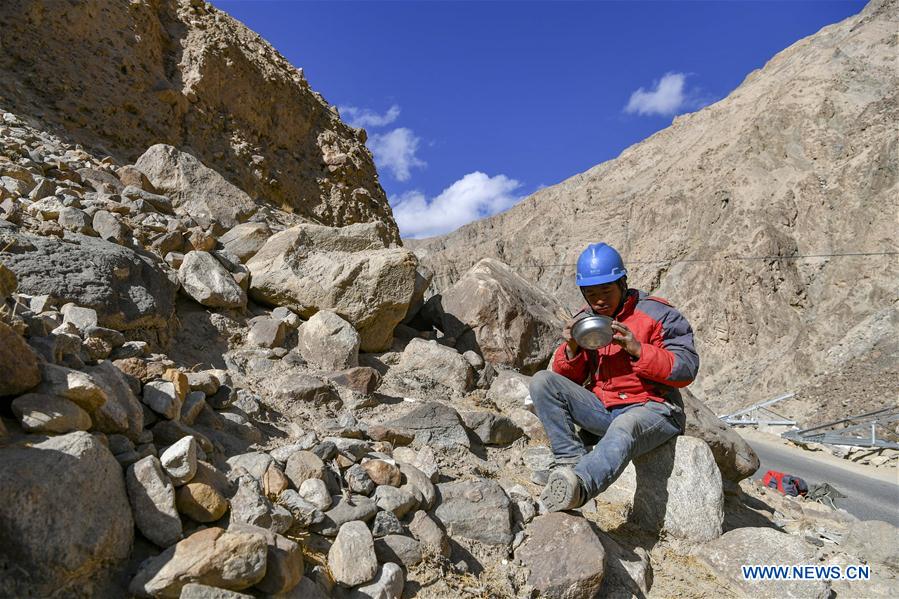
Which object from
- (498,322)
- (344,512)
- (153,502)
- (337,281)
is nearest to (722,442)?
(498,322)

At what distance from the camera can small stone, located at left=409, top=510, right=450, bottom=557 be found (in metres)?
2.72

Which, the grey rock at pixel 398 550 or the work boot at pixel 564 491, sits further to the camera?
the work boot at pixel 564 491

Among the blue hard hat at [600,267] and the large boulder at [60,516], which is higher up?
the blue hard hat at [600,267]

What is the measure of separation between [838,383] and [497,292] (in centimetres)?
1821

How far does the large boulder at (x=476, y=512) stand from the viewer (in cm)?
298

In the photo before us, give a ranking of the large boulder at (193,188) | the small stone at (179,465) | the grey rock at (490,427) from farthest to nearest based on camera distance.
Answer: the large boulder at (193,188) < the grey rock at (490,427) < the small stone at (179,465)

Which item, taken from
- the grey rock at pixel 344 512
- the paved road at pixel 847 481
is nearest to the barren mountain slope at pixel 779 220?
the paved road at pixel 847 481

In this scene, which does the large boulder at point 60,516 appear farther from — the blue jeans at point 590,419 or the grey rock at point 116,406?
the blue jeans at point 590,419

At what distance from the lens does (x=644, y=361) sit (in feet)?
10.4

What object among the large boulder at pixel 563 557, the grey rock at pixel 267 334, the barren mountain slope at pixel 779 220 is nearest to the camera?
the large boulder at pixel 563 557

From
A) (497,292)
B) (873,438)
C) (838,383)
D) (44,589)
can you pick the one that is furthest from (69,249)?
(838,383)

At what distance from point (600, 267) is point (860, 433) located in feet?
48.5

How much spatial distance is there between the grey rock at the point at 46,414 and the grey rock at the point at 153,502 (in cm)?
27

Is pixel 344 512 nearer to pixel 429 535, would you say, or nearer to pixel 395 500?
pixel 395 500
